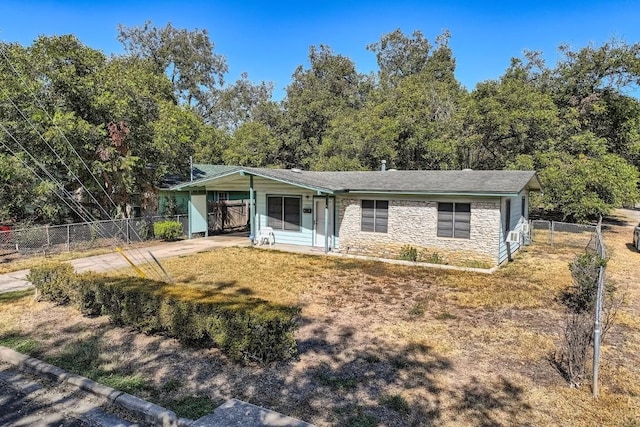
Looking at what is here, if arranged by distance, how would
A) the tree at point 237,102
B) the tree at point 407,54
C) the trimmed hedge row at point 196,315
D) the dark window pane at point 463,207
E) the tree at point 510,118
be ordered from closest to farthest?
the trimmed hedge row at point 196,315, the dark window pane at point 463,207, the tree at point 510,118, the tree at point 407,54, the tree at point 237,102

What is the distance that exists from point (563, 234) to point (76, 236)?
21.4 metres

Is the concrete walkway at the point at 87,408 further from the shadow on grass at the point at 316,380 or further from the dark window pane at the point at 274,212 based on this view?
the dark window pane at the point at 274,212

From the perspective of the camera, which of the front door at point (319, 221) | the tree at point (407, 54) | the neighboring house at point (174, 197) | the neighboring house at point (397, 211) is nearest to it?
the neighboring house at point (397, 211)

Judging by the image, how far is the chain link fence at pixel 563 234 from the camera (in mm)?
16986

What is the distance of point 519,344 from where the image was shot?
6164mm

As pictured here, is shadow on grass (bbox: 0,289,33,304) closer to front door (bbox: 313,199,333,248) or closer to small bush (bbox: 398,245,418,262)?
front door (bbox: 313,199,333,248)

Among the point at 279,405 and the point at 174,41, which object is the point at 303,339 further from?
the point at 174,41

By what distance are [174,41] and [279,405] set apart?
41.4 meters

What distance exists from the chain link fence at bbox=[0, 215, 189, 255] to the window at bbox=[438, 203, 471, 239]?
10.3m

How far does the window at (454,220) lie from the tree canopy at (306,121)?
456 inches

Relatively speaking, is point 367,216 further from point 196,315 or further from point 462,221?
point 196,315

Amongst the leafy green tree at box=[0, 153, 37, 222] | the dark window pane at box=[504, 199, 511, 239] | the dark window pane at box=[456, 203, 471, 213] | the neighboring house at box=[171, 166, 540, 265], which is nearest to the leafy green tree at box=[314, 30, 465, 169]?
the neighboring house at box=[171, 166, 540, 265]

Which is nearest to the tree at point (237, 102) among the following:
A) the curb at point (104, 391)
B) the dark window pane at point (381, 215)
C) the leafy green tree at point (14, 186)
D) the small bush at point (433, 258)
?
the leafy green tree at point (14, 186)

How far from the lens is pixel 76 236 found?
47.0 feet
